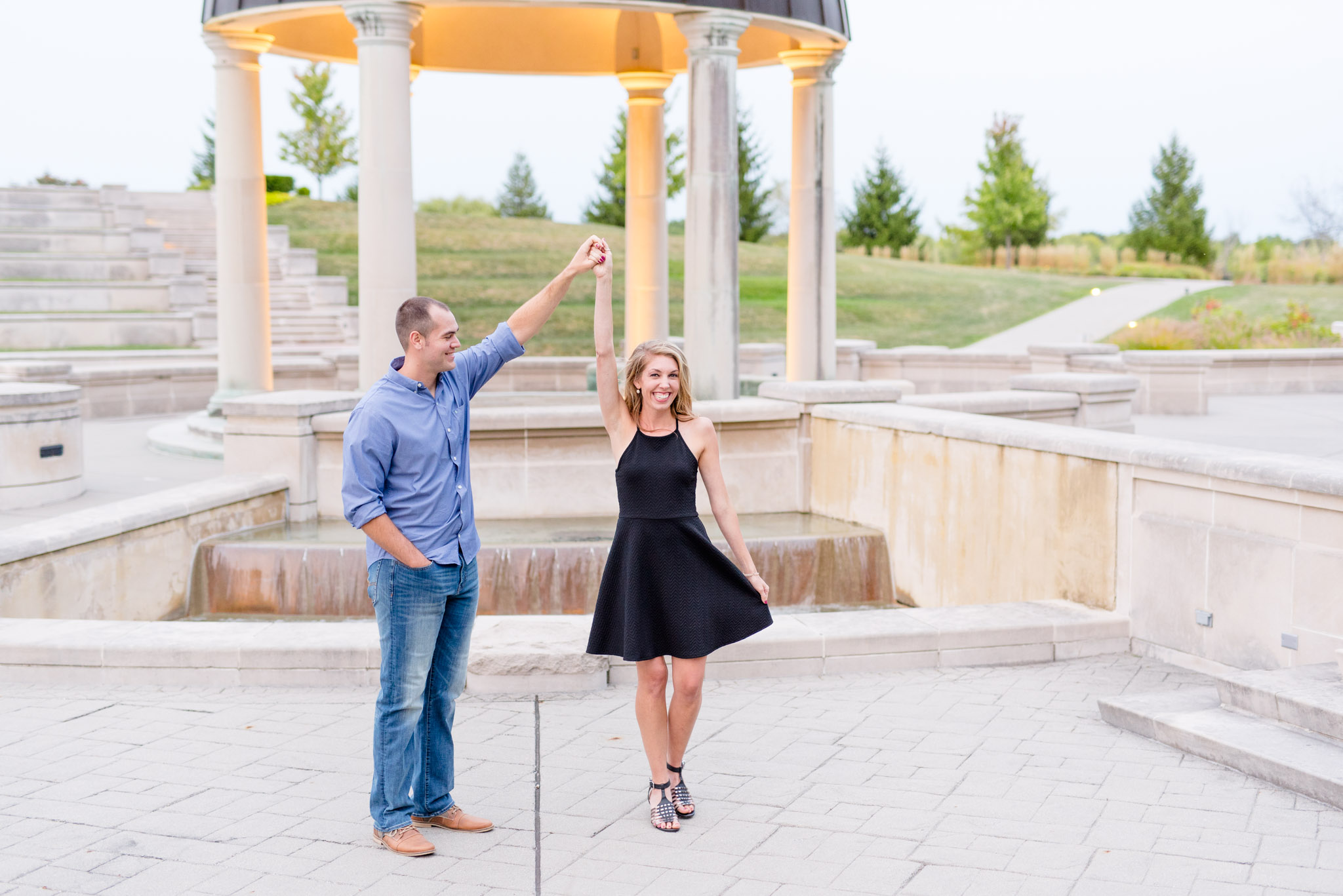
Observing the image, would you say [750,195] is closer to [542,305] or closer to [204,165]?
[204,165]

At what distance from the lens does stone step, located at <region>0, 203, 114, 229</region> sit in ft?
113

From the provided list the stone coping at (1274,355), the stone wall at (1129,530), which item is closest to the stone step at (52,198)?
the stone coping at (1274,355)

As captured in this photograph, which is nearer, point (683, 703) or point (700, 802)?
point (683, 703)

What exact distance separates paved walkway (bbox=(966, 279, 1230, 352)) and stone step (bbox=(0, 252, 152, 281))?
68.1ft

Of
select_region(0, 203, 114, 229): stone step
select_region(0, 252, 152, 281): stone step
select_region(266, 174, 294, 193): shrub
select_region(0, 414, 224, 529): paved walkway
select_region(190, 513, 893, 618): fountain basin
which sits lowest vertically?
select_region(190, 513, 893, 618): fountain basin

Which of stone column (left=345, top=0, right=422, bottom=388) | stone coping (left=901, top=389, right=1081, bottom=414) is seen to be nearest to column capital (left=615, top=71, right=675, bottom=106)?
stone column (left=345, top=0, right=422, bottom=388)

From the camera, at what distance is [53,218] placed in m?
34.6

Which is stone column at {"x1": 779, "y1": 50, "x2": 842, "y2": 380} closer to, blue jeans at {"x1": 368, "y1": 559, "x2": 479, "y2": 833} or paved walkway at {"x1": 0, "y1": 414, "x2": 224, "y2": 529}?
paved walkway at {"x1": 0, "y1": 414, "x2": 224, "y2": 529}

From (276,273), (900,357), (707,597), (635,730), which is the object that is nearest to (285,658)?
(635,730)

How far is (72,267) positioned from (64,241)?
2047 mm

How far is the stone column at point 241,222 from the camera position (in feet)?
53.2

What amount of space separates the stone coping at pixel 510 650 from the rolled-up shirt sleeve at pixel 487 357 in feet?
6.61

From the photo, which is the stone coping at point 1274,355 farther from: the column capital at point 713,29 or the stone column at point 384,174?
the stone column at point 384,174

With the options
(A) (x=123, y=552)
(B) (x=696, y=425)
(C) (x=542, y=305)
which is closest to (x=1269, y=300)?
(A) (x=123, y=552)
